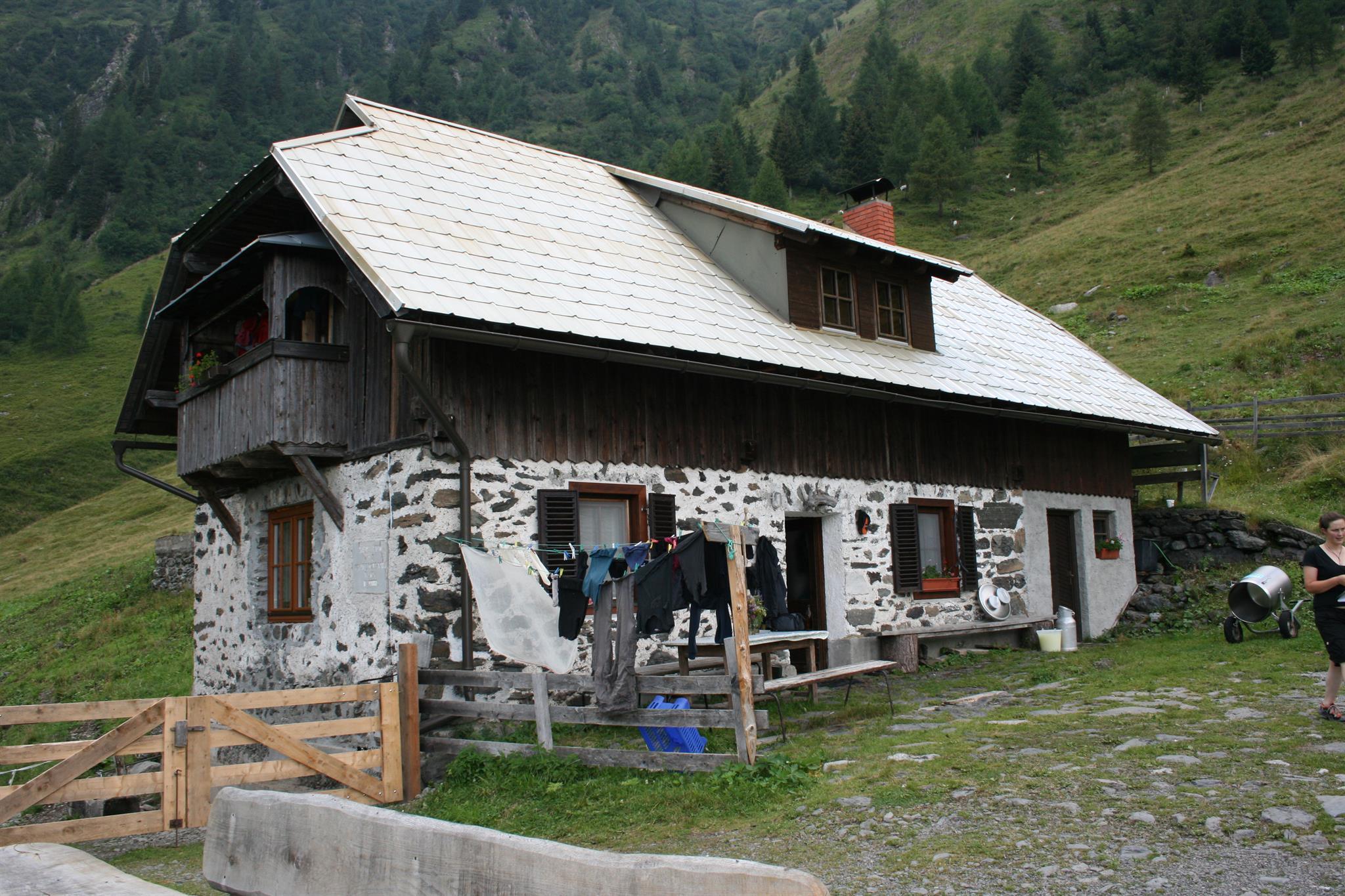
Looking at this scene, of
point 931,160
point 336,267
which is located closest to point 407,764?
point 336,267

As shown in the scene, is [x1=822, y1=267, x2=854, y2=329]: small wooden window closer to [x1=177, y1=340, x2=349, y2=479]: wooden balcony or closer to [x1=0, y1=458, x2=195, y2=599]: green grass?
[x1=177, y1=340, x2=349, y2=479]: wooden balcony

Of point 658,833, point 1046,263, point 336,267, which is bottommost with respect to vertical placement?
point 658,833

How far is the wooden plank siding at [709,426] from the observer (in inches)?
404

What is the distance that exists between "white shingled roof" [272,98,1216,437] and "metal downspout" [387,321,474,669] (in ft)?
2.22

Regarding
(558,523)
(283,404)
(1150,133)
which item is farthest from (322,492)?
(1150,133)

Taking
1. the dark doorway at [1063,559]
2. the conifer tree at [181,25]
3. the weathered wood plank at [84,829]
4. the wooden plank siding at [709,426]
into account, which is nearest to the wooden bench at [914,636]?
the wooden plank siding at [709,426]

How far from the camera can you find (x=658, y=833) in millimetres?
6535

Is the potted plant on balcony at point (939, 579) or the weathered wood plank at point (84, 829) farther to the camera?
the potted plant on balcony at point (939, 579)

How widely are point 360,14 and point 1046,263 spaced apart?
125 meters

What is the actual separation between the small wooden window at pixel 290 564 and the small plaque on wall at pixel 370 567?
1.16 m

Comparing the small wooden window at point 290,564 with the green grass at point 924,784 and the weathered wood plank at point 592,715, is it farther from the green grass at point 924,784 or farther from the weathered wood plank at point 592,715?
the green grass at point 924,784

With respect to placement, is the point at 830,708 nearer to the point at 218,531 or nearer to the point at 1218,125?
the point at 218,531

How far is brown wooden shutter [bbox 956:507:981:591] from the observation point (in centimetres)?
1484

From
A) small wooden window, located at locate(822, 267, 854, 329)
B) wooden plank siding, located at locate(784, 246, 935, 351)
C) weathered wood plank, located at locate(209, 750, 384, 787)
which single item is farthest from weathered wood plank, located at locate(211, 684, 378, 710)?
small wooden window, located at locate(822, 267, 854, 329)
